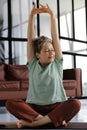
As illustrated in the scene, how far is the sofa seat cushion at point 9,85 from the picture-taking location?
5543 mm

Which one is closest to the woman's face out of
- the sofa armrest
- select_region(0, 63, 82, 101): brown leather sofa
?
select_region(0, 63, 82, 101): brown leather sofa

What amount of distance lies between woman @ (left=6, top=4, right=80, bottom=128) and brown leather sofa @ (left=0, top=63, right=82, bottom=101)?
3.29 m

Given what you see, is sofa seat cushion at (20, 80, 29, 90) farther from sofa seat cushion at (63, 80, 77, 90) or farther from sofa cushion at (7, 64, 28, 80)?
sofa seat cushion at (63, 80, 77, 90)

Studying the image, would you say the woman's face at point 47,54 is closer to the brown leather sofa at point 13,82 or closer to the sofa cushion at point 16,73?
the brown leather sofa at point 13,82

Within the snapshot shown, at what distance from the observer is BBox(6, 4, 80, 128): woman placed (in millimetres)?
2189

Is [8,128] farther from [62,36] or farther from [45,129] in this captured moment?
[62,36]

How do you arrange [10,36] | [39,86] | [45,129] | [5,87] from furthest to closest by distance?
1. [10,36]
2. [5,87]
3. [39,86]
4. [45,129]

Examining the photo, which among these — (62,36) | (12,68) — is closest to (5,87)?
(12,68)

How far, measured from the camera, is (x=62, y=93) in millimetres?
2264

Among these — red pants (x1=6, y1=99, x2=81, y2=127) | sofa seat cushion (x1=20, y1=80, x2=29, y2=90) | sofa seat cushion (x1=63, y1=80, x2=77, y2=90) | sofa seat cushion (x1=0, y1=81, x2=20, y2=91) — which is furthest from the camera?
sofa seat cushion (x1=63, y1=80, x2=77, y2=90)

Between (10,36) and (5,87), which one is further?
(10,36)

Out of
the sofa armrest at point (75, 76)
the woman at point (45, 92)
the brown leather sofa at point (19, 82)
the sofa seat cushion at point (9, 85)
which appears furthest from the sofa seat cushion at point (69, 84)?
the woman at point (45, 92)

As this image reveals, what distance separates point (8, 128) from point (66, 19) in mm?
6482

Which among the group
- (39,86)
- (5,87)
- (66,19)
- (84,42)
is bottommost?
(5,87)
